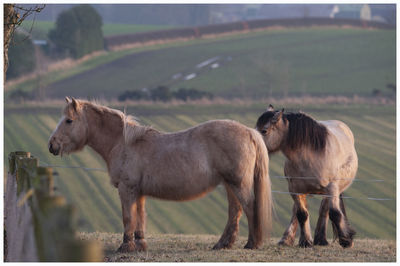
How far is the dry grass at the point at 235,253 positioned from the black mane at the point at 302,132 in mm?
1511

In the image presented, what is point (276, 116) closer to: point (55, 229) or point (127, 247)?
point (127, 247)

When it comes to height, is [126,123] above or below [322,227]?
above

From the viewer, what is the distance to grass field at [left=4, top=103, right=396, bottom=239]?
20.0 m

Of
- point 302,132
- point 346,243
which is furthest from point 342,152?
point 346,243

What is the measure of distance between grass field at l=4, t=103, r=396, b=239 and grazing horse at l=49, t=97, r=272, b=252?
10.7 ft

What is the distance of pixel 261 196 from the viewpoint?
8.06 m

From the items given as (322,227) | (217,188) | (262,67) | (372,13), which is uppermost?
(372,13)

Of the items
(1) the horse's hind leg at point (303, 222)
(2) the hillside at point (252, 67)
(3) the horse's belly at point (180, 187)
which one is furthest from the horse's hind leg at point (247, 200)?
(2) the hillside at point (252, 67)

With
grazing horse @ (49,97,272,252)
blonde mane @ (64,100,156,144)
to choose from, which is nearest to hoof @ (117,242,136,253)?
grazing horse @ (49,97,272,252)

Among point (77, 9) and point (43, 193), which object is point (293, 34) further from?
point (43, 193)

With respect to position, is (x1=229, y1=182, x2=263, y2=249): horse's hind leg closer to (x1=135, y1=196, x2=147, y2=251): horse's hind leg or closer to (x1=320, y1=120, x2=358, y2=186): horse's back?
(x1=135, y1=196, x2=147, y2=251): horse's hind leg

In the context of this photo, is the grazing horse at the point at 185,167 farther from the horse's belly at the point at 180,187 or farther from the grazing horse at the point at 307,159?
the grazing horse at the point at 307,159

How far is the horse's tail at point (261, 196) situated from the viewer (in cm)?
802

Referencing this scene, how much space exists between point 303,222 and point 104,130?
3284 millimetres
